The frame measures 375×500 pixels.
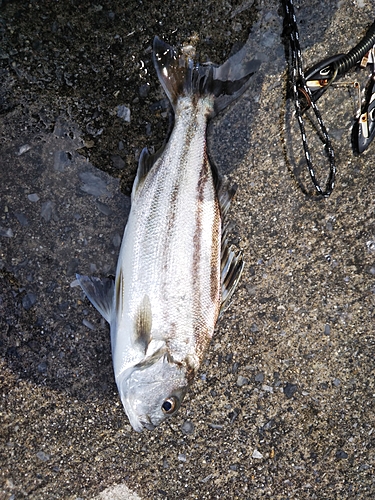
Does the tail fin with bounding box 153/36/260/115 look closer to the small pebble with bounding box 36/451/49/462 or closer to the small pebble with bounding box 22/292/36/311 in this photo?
the small pebble with bounding box 22/292/36/311

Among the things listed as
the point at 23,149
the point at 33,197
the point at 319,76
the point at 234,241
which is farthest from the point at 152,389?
the point at 319,76

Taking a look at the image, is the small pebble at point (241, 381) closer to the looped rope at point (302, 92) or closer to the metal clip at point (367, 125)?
the looped rope at point (302, 92)

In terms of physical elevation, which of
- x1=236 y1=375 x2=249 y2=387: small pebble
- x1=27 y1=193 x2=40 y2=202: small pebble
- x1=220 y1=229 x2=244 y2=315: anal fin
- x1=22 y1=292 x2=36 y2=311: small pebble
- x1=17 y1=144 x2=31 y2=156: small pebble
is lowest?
x1=236 y1=375 x2=249 y2=387: small pebble

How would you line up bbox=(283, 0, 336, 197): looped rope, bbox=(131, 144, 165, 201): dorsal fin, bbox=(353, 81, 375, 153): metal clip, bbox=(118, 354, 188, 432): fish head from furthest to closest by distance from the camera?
bbox=(353, 81, 375, 153): metal clip < bbox=(283, 0, 336, 197): looped rope < bbox=(131, 144, 165, 201): dorsal fin < bbox=(118, 354, 188, 432): fish head

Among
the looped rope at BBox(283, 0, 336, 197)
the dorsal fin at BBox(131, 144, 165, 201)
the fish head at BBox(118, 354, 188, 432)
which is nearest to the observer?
the fish head at BBox(118, 354, 188, 432)

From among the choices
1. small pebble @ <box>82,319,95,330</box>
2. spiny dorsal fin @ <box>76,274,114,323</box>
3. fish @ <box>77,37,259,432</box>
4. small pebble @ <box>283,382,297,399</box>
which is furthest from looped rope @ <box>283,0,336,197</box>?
small pebble @ <box>82,319,95,330</box>

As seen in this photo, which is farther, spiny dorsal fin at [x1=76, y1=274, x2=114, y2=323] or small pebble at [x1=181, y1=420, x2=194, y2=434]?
small pebble at [x1=181, y1=420, x2=194, y2=434]

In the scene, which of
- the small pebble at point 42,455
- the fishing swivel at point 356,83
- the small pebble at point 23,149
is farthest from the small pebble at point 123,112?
the small pebble at point 42,455

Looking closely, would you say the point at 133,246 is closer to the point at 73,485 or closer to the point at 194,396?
the point at 194,396

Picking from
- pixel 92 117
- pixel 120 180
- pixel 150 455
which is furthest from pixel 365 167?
pixel 150 455
